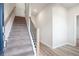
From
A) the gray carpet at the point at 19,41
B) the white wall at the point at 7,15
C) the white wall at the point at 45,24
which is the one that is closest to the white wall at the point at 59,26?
the white wall at the point at 45,24

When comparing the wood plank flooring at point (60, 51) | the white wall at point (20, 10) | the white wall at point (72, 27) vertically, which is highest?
the white wall at point (20, 10)

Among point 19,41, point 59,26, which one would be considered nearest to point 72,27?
point 59,26

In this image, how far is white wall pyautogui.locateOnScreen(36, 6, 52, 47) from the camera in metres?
1.75

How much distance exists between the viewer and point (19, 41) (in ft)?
5.61

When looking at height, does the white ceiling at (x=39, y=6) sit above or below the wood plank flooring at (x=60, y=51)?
above

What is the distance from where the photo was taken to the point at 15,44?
5.56 ft

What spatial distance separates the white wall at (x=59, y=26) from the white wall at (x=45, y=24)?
0.07 meters

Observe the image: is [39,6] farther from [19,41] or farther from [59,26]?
[19,41]

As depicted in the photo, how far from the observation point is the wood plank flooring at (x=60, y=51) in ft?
5.55

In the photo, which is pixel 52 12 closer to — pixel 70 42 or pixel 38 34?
pixel 38 34

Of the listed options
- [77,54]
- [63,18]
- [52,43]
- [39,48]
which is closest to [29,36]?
[39,48]

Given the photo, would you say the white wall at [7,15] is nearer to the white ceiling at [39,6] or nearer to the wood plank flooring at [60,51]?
the white ceiling at [39,6]

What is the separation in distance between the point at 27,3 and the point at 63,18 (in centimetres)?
67

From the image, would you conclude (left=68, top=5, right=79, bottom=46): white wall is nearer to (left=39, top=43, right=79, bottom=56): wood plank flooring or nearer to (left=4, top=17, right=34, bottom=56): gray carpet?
(left=39, top=43, right=79, bottom=56): wood plank flooring
